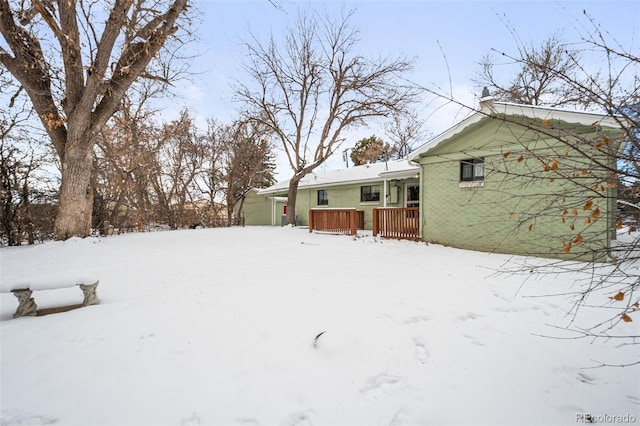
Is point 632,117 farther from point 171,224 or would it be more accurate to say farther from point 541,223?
point 171,224

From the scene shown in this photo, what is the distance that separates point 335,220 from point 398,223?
2712mm

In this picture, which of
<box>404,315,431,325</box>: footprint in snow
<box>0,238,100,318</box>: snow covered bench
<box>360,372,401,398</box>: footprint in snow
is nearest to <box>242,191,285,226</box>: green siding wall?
<box>0,238,100,318</box>: snow covered bench

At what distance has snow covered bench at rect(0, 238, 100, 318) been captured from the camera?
3037mm

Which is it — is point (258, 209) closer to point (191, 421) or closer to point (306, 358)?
point (306, 358)

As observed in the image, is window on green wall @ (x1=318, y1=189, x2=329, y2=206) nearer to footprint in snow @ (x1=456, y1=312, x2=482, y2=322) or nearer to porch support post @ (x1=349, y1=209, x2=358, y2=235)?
porch support post @ (x1=349, y1=209, x2=358, y2=235)

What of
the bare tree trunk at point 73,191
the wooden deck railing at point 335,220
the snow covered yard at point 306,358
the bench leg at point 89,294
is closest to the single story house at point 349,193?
the wooden deck railing at point 335,220

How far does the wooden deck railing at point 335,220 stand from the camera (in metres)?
10.4

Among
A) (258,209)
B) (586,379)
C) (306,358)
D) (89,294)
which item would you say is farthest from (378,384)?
(258,209)

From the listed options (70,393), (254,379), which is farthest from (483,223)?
(70,393)

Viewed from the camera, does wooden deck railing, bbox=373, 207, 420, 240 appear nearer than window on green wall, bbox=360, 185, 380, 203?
Yes

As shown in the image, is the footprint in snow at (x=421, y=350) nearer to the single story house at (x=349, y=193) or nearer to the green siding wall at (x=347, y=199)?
the single story house at (x=349, y=193)

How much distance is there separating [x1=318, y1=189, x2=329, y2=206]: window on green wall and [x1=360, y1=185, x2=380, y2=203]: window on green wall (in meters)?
2.84

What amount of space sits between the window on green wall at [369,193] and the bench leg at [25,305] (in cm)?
1340

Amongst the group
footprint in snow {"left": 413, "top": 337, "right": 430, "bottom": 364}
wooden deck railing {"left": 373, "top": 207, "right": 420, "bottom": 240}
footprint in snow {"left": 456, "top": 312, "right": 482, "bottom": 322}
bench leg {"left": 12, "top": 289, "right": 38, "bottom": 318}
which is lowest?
footprint in snow {"left": 413, "top": 337, "right": 430, "bottom": 364}
